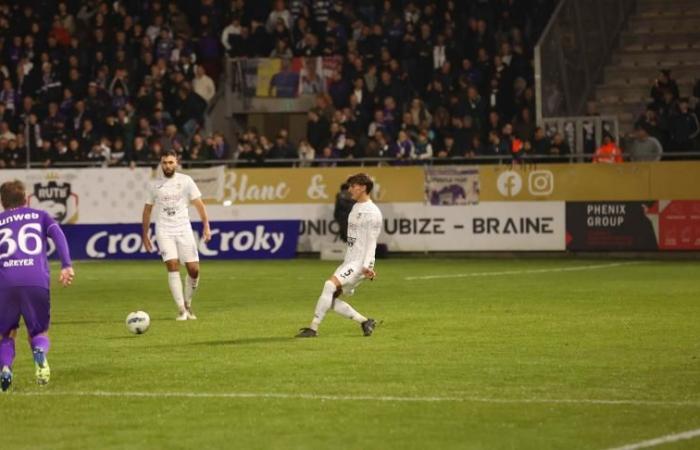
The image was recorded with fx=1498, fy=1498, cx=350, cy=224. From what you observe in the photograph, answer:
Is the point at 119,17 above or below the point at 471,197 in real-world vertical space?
above

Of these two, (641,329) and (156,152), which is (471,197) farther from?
(641,329)

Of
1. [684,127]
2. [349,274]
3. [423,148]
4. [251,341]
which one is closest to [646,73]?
[684,127]

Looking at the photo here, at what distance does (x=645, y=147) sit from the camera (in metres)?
31.7

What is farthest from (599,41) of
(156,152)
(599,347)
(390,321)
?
(599,347)

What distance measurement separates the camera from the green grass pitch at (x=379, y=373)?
10.7 meters

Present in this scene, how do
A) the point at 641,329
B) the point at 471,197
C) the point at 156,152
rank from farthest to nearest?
the point at 156,152 < the point at 471,197 < the point at 641,329

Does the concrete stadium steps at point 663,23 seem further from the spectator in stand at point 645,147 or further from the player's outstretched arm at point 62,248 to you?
the player's outstretched arm at point 62,248

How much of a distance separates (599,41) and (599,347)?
21.9 m

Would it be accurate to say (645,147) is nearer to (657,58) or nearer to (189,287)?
(657,58)

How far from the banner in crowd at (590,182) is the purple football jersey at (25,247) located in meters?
20.2

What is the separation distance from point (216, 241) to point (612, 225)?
8.95 m

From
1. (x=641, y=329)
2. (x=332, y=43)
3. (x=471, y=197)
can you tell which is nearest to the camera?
(x=641, y=329)

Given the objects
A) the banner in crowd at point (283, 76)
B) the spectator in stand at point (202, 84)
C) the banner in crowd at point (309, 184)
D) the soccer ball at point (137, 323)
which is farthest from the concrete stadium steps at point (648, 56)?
the soccer ball at point (137, 323)

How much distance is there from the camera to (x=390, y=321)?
1917 centimetres
